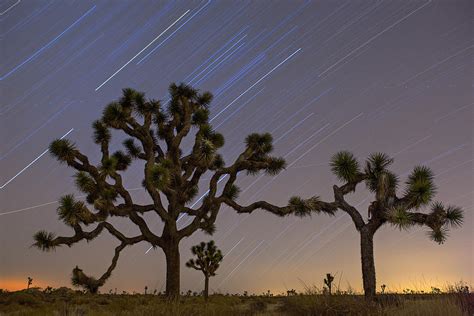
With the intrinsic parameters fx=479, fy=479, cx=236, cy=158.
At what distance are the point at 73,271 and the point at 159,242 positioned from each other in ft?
12.3

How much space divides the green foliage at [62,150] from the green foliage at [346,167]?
10444 mm

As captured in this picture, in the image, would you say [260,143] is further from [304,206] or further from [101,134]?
[101,134]

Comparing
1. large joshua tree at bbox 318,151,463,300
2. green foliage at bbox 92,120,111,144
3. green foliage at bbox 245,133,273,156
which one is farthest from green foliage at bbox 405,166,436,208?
green foliage at bbox 92,120,111,144

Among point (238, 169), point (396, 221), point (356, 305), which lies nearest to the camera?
point (356, 305)

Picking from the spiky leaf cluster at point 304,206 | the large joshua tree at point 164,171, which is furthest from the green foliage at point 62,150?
the spiky leaf cluster at point 304,206

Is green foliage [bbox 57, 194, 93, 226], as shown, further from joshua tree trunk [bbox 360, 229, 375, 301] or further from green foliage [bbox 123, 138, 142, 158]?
joshua tree trunk [bbox 360, 229, 375, 301]

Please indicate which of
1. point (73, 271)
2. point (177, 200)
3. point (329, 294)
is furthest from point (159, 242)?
point (329, 294)

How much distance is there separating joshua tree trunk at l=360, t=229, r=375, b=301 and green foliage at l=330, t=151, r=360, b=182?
218 centimetres

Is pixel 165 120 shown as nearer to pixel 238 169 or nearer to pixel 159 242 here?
pixel 238 169

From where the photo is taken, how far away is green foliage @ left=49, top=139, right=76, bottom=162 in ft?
61.6

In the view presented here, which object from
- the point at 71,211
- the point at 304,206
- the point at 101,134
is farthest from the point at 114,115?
the point at 304,206

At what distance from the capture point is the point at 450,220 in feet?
56.5

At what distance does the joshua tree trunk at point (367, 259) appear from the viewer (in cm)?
1702

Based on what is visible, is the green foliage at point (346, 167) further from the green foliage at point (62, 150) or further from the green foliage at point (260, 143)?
the green foliage at point (62, 150)
